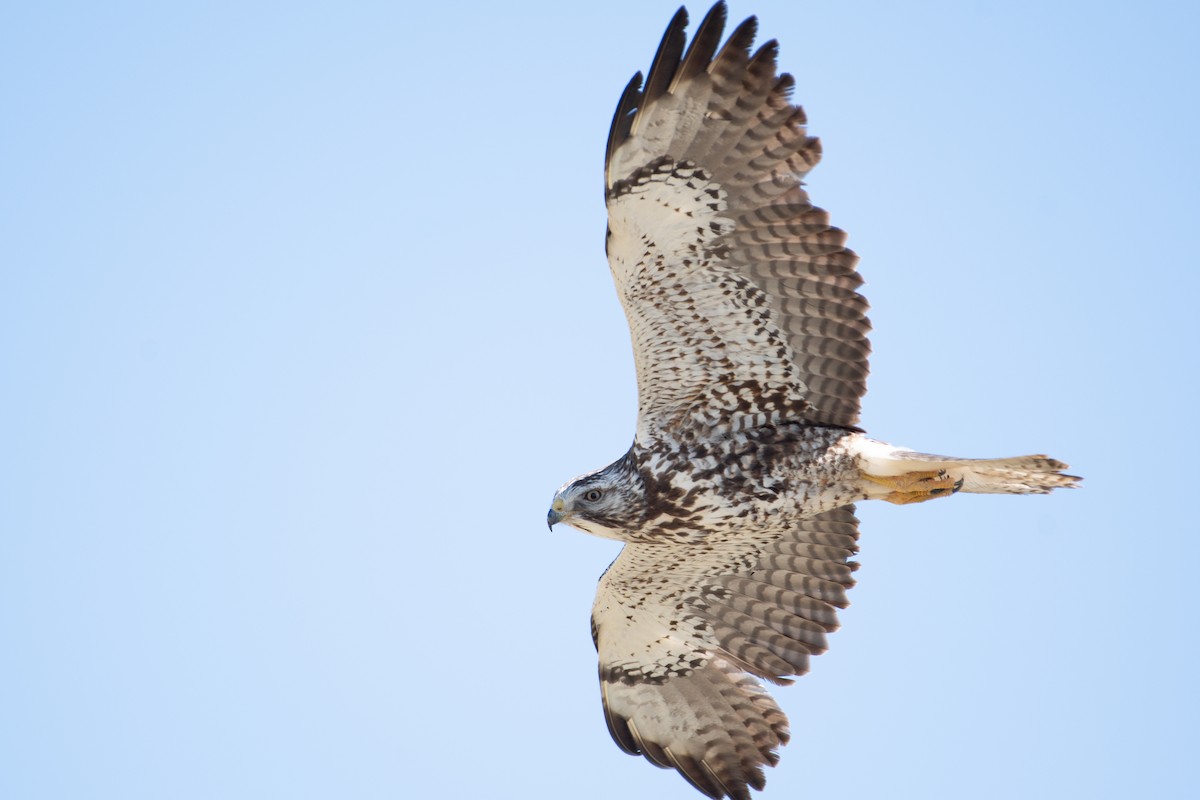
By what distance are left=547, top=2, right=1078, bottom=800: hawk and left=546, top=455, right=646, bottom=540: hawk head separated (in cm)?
1

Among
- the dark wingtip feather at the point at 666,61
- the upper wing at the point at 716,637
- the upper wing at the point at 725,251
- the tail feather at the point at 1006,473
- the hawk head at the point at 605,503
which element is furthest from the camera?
the upper wing at the point at 716,637

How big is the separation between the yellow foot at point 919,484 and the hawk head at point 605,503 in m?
1.53

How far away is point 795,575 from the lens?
31.4 feet

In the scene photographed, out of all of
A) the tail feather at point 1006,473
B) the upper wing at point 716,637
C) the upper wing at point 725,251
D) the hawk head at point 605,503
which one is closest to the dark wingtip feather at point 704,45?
the upper wing at point 725,251

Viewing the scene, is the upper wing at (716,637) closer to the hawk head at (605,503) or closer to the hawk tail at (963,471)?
the hawk head at (605,503)

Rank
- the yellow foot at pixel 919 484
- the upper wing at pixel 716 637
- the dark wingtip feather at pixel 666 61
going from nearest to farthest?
1. the dark wingtip feather at pixel 666 61
2. the yellow foot at pixel 919 484
3. the upper wing at pixel 716 637

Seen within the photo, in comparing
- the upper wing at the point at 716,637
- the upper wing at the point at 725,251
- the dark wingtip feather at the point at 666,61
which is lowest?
the upper wing at the point at 716,637

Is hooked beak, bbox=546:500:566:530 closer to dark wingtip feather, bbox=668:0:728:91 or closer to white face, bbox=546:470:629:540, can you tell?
white face, bbox=546:470:629:540

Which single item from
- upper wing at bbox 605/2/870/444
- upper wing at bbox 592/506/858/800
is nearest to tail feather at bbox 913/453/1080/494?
upper wing at bbox 605/2/870/444

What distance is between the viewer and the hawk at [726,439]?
7914mm

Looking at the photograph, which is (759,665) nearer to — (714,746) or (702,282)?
(714,746)

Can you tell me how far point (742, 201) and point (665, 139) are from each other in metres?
0.61

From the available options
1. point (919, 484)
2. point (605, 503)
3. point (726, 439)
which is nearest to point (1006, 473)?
point (919, 484)

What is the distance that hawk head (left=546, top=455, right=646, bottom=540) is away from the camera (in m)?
8.66
